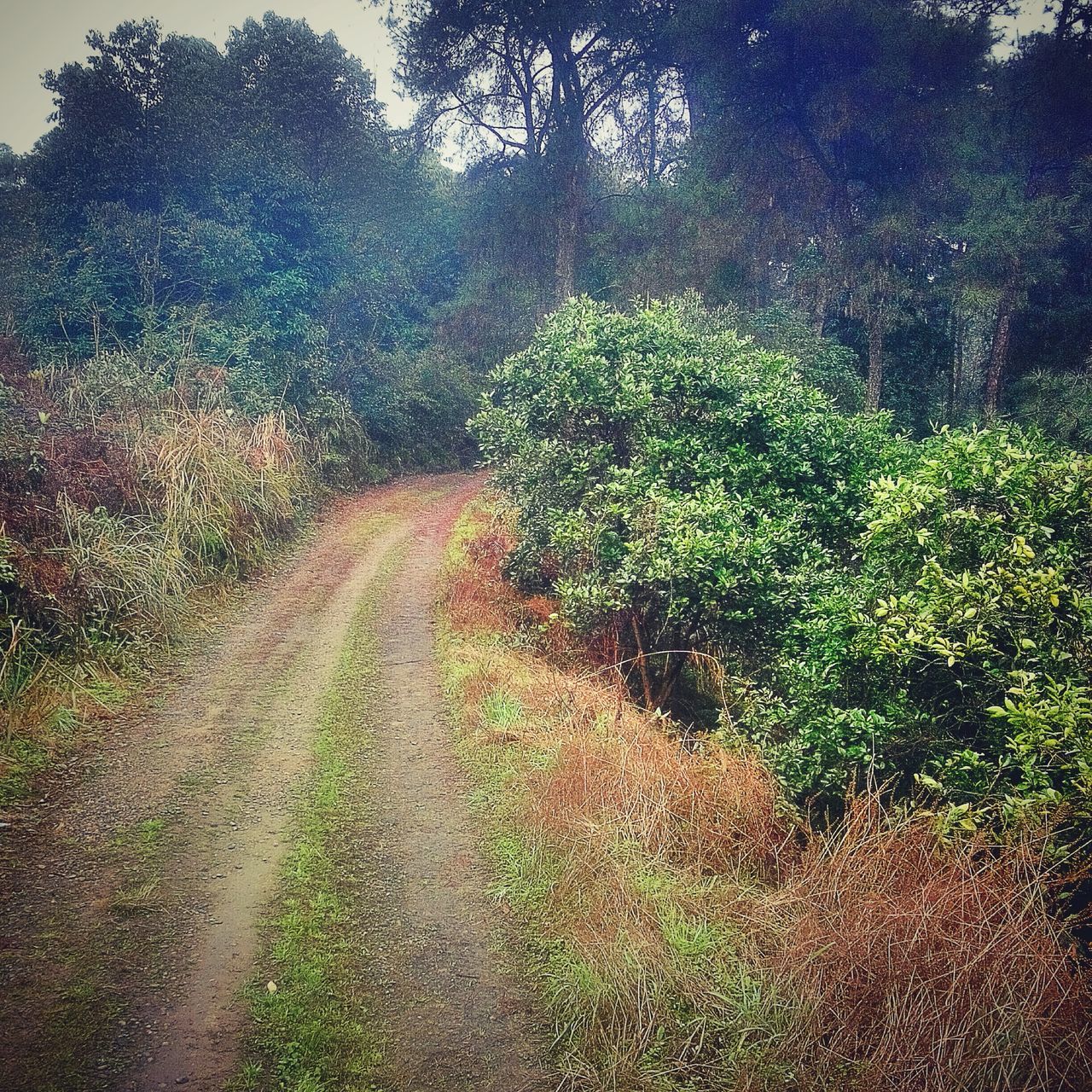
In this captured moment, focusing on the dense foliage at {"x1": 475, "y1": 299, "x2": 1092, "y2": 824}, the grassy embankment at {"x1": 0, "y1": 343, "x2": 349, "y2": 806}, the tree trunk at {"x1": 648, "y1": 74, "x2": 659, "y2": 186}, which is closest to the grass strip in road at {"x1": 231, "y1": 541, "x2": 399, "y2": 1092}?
the grassy embankment at {"x1": 0, "y1": 343, "x2": 349, "y2": 806}

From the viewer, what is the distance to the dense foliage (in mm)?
5867

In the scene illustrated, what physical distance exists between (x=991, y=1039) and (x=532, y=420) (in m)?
10.1

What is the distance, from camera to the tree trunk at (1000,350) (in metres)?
21.5

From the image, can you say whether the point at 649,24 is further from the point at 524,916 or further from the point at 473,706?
the point at 524,916

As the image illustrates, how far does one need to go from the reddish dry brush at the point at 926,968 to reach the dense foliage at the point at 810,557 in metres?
0.61

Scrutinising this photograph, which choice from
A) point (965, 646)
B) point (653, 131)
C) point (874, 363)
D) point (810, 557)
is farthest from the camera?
point (653, 131)

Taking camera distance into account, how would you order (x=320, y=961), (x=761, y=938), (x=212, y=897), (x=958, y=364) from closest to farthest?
(x=761, y=938), (x=320, y=961), (x=212, y=897), (x=958, y=364)

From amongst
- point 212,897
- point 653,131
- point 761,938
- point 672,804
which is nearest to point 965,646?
point 672,804

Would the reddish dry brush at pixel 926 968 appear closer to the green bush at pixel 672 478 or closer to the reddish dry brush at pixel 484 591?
the green bush at pixel 672 478

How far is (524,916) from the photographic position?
19.0ft

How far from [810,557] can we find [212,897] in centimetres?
788

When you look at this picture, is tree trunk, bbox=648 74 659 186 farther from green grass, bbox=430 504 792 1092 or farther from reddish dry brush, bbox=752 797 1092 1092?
reddish dry brush, bbox=752 797 1092 1092

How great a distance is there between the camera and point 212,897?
19.1 feet

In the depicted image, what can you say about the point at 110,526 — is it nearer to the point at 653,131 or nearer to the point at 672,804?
the point at 672,804
